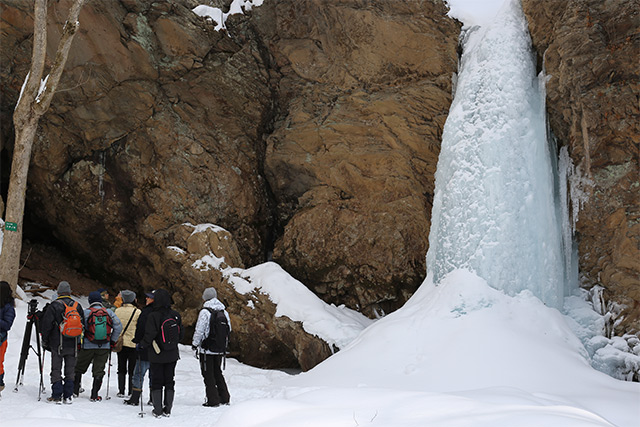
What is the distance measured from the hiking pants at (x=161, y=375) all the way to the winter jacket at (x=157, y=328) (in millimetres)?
81

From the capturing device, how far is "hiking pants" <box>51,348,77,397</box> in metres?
6.41

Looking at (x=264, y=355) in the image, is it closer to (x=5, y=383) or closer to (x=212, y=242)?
(x=212, y=242)

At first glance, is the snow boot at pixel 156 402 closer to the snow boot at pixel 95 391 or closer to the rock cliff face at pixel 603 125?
the snow boot at pixel 95 391

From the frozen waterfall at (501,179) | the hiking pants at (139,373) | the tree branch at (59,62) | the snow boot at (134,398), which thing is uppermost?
the tree branch at (59,62)

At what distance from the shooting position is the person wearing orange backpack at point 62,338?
21.2ft

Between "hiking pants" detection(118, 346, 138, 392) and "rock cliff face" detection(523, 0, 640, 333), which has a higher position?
"rock cliff face" detection(523, 0, 640, 333)

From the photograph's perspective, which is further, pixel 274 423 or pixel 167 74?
pixel 167 74

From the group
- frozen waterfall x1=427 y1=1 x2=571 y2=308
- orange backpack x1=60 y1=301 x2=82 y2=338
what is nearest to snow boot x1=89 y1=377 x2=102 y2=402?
orange backpack x1=60 y1=301 x2=82 y2=338

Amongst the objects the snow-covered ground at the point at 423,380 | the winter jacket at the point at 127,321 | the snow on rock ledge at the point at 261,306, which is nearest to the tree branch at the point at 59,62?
the snow-covered ground at the point at 423,380

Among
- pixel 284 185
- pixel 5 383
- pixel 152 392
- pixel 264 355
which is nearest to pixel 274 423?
pixel 152 392

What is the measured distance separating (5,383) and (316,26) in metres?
8.84

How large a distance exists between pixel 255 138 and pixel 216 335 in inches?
293

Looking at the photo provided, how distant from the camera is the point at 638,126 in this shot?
9.08 metres

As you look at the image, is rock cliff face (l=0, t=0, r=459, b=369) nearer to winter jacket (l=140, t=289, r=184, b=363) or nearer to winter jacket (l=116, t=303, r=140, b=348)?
winter jacket (l=116, t=303, r=140, b=348)
